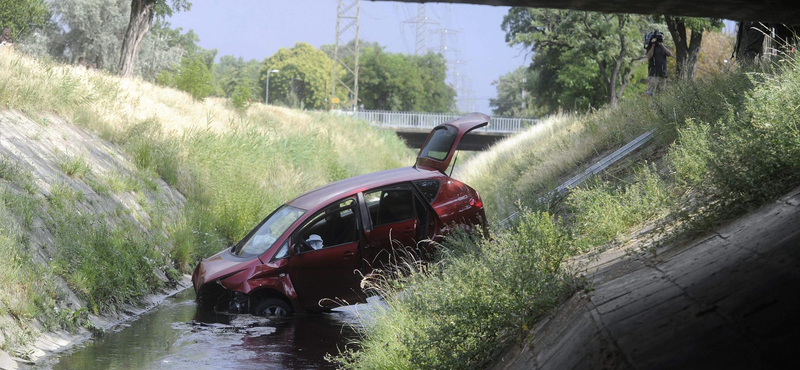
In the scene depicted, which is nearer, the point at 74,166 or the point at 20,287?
the point at 20,287

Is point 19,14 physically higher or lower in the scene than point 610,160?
higher

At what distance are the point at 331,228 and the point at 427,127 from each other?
50361 millimetres

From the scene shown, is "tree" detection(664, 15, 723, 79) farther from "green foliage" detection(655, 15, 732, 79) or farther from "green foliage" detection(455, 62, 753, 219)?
"green foliage" detection(455, 62, 753, 219)

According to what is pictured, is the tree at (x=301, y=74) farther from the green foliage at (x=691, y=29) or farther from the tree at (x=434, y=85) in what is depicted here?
the green foliage at (x=691, y=29)

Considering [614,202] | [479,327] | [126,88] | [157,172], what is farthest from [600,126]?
[126,88]

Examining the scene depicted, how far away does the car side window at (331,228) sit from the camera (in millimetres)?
10188

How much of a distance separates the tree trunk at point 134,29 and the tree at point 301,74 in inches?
3370

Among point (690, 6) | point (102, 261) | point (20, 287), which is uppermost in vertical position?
point (690, 6)

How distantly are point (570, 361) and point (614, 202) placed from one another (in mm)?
5687

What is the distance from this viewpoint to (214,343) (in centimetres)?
932

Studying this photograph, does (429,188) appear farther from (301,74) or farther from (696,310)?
(301,74)

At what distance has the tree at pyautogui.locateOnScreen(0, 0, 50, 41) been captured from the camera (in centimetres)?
4712

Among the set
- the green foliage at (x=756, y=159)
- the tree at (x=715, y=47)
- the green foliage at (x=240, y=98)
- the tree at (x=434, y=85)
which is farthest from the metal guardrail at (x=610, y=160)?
the tree at (x=434, y=85)

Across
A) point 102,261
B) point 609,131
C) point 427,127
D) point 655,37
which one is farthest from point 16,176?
point 427,127
